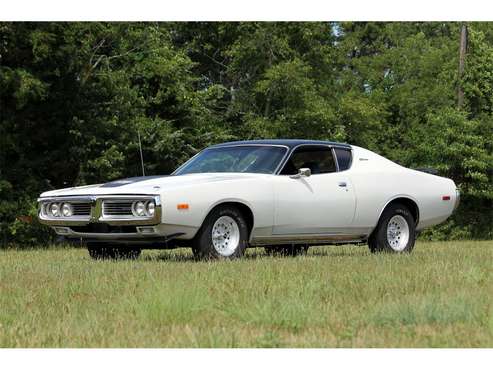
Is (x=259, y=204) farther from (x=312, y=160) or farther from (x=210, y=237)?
(x=312, y=160)

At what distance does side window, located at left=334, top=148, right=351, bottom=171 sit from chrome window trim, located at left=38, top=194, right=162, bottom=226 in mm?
3250

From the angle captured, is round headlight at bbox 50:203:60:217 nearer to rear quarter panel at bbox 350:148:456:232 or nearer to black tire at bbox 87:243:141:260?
black tire at bbox 87:243:141:260

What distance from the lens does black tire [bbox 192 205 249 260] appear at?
39.7ft

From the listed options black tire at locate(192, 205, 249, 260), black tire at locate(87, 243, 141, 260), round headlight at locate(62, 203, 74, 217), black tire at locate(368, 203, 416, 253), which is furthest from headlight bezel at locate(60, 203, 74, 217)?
black tire at locate(368, 203, 416, 253)

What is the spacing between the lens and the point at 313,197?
43.6ft

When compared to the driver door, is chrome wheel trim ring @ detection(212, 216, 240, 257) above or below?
below

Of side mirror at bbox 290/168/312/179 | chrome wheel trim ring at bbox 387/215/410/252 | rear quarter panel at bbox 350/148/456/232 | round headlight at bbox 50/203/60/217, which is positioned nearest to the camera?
round headlight at bbox 50/203/60/217

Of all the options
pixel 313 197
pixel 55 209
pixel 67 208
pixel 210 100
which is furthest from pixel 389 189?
pixel 210 100

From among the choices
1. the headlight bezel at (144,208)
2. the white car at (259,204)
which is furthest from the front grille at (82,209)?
the headlight bezel at (144,208)

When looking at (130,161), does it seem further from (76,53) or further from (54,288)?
(54,288)

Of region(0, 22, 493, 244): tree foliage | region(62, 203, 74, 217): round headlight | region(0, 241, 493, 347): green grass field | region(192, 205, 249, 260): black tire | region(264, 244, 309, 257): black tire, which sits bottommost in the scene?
region(264, 244, 309, 257): black tire

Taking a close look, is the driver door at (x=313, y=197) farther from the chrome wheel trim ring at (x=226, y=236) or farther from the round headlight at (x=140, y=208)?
the round headlight at (x=140, y=208)

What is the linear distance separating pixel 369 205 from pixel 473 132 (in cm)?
2526

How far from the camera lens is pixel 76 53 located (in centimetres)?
3084
